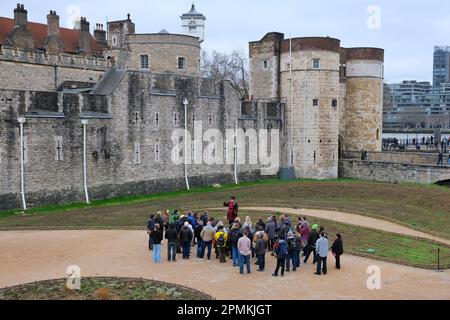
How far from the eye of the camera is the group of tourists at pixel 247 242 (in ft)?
54.1

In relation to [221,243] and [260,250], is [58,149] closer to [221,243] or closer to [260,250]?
[221,243]

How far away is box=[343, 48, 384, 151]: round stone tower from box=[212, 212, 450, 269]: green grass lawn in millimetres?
26502

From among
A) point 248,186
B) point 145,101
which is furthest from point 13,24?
point 248,186

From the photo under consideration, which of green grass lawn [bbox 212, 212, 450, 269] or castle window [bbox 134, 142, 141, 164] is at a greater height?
castle window [bbox 134, 142, 141, 164]

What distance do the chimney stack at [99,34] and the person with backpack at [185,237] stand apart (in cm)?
4189

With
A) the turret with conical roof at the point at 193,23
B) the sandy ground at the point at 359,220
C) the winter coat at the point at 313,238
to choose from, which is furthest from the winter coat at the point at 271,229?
the turret with conical roof at the point at 193,23

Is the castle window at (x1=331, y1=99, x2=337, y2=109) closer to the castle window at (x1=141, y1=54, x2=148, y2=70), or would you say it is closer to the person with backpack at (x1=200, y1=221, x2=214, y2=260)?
the castle window at (x1=141, y1=54, x2=148, y2=70)

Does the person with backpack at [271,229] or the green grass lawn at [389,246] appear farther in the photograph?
the person with backpack at [271,229]

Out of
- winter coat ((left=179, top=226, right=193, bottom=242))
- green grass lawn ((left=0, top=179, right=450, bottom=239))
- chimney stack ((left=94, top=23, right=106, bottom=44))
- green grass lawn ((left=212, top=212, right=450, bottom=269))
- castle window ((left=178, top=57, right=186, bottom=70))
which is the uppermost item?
chimney stack ((left=94, top=23, right=106, bottom=44))

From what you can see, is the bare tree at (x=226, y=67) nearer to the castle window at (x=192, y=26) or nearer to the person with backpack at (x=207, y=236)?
the castle window at (x=192, y=26)

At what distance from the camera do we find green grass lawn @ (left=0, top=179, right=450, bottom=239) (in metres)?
24.7

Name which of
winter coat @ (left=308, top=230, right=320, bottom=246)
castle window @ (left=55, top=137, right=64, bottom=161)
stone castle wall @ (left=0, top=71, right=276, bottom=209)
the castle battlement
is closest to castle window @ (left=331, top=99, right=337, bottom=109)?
stone castle wall @ (left=0, top=71, right=276, bottom=209)

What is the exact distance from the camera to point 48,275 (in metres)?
16.1
